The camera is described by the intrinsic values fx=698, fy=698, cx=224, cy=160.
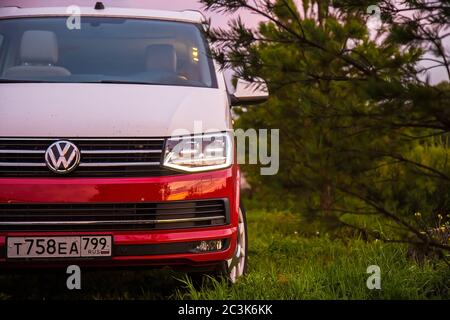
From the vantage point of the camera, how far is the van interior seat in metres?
4.84

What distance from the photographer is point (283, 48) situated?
9406mm

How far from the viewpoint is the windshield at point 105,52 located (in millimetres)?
4820

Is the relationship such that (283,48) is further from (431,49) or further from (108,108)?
(431,49)

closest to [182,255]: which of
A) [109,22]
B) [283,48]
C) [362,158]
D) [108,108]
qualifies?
[108,108]

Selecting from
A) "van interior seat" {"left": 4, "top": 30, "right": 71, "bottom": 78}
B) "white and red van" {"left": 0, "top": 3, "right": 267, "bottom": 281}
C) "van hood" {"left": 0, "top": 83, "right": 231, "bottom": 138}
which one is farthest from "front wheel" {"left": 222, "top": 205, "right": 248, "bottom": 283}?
"van interior seat" {"left": 4, "top": 30, "right": 71, "bottom": 78}

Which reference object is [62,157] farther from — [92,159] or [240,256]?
[240,256]

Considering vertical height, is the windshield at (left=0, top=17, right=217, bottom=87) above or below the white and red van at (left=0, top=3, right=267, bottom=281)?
above

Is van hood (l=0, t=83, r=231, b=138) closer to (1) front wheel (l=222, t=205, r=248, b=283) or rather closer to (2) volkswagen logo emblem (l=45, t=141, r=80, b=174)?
(2) volkswagen logo emblem (l=45, t=141, r=80, b=174)

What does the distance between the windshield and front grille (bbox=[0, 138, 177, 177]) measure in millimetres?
787

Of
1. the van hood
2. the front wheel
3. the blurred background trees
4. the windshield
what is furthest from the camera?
the windshield

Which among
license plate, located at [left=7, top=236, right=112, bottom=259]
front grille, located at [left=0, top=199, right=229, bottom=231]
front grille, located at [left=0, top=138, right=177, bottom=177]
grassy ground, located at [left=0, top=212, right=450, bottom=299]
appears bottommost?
grassy ground, located at [left=0, top=212, right=450, bottom=299]

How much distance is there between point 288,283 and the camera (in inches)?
166

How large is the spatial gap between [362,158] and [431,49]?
23.4 inches

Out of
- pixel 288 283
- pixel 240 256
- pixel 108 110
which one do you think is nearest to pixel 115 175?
A: pixel 108 110
